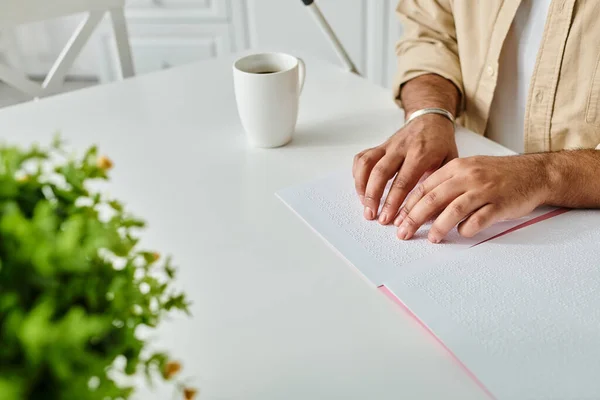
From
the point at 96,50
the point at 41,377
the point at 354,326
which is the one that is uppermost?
the point at 41,377

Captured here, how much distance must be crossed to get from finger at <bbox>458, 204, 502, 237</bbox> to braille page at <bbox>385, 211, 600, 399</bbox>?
22 millimetres

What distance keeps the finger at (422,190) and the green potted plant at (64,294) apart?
0.41m

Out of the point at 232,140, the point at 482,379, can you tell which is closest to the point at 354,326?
the point at 482,379

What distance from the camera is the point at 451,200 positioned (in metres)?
0.75

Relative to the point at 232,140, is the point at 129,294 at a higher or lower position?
higher

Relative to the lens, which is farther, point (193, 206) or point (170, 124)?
point (170, 124)

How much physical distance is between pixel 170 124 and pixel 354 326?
0.55m

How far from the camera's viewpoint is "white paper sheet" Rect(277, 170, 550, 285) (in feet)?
2.21

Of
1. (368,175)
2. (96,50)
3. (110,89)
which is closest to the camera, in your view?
(368,175)

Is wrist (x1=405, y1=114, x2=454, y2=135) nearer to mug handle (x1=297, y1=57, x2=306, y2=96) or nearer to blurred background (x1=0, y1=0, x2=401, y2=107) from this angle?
mug handle (x1=297, y1=57, x2=306, y2=96)

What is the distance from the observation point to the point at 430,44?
1145 mm

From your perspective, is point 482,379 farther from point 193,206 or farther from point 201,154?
point 201,154

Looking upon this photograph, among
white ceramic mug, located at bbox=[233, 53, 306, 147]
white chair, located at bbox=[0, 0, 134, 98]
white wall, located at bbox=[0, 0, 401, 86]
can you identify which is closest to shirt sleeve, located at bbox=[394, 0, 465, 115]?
white ceramic mug, located at bbox=[233, 53, 306, 147]

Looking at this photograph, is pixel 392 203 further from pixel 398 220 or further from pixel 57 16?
pixel 57 16
